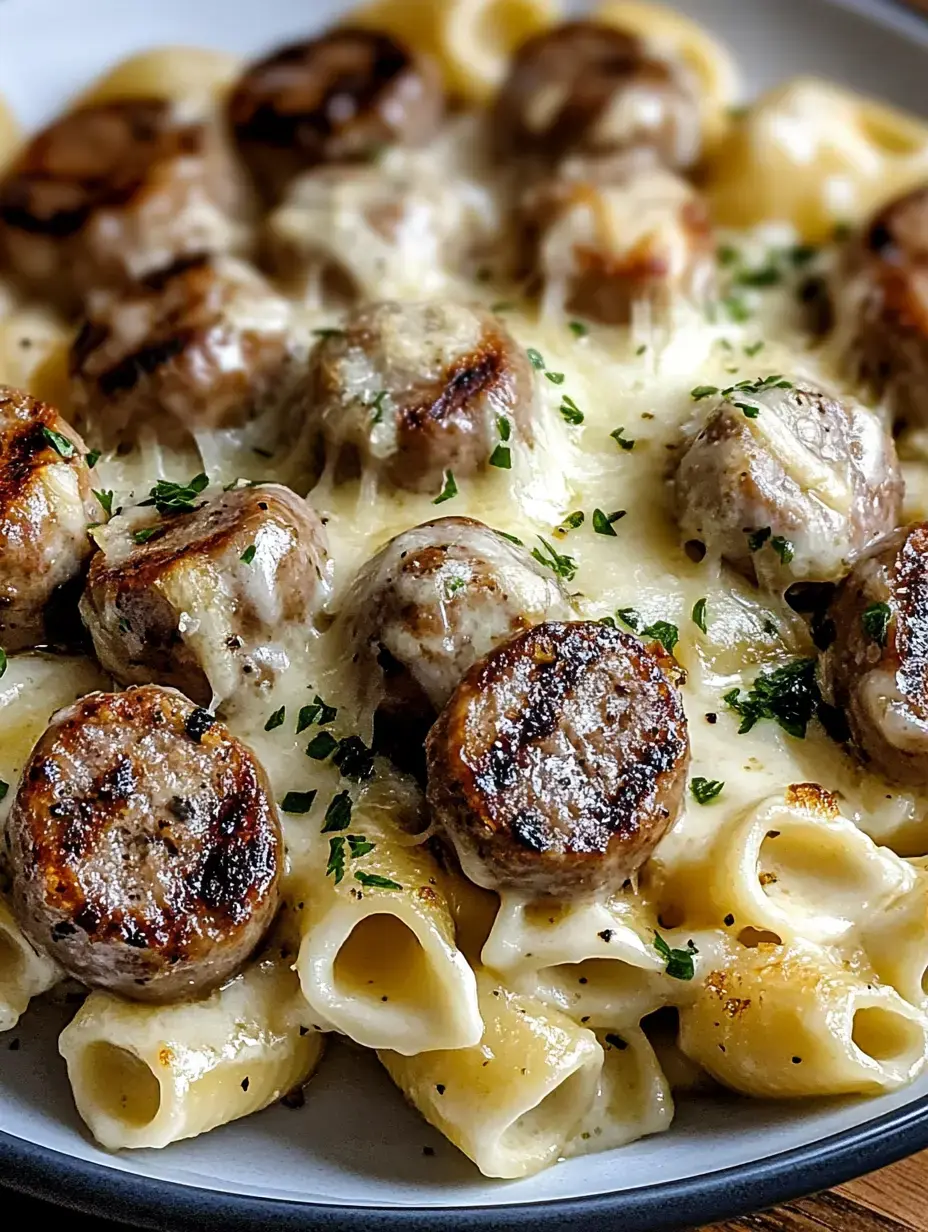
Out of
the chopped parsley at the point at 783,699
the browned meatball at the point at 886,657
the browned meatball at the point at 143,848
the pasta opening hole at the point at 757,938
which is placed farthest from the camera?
the chopped parsley at the point at 783,699

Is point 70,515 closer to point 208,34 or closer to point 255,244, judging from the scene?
point 255,244

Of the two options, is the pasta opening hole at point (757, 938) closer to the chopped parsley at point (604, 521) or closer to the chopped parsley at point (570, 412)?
the chopped parsley at point (604, 521)

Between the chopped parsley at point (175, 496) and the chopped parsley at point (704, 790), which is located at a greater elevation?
the chopped parsley at point (704, 790)

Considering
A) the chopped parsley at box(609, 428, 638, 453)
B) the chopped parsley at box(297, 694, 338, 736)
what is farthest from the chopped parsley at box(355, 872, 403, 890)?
the chopped parsley at box(609, 428, 638, 453)

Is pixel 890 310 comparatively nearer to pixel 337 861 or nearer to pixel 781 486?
pixel 781 486

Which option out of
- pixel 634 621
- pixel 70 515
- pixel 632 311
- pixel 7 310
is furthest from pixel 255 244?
pixel 634 621

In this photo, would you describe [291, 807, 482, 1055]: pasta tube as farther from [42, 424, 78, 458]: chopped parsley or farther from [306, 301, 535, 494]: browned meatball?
[42, 424, 78, 458]: chopped parsley

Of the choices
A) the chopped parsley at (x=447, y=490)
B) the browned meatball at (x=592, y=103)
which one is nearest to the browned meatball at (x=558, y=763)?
the chopped parsley at (x=447, y=490)

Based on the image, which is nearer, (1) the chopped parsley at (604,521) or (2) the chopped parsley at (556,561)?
(2) the chopped parsley at (556,561)
